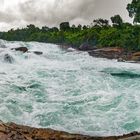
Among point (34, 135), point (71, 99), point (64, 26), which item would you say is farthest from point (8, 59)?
point (64, 26)

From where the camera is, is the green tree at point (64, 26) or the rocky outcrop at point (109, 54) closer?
the rocky outcrop at point (109, 54)

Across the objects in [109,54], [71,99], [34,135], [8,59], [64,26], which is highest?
[64,26]

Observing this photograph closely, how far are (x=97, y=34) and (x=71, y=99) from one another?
Result: 51889 millimetres

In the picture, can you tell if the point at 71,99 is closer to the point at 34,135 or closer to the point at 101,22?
the point at 34,135

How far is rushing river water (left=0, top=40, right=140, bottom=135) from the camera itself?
14734mm

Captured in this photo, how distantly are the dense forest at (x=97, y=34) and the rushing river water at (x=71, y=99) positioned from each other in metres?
31.3

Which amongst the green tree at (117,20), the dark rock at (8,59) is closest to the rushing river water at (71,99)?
the dark rock at (8,59)

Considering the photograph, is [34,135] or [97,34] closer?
[34,135]

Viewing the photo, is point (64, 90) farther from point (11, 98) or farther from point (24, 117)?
point (24, 117)

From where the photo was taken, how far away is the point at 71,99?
1844 centimetres

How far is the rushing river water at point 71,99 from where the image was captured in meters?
14.7

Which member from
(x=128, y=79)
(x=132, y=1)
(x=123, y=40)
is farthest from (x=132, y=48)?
(x=128, y=79)

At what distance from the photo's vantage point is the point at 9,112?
15328 millimetres

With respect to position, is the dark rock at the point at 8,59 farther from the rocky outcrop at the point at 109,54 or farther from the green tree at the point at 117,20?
the green tree at the point at 117,20
